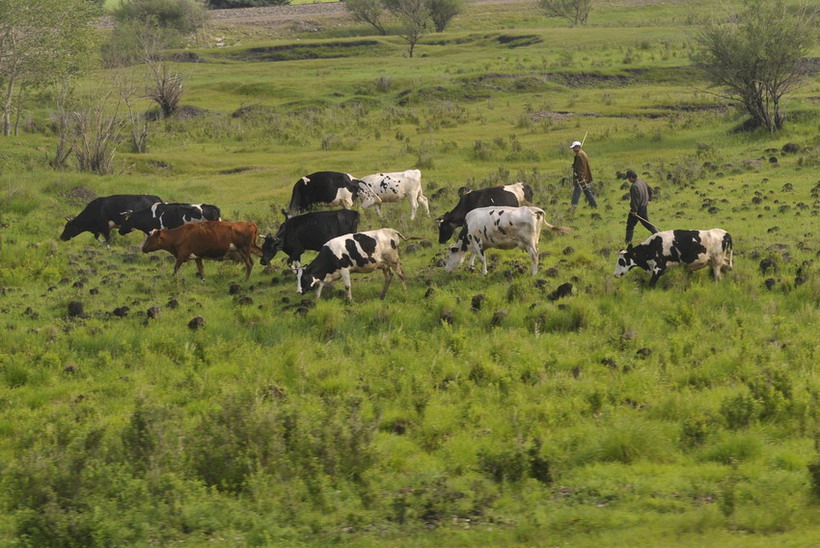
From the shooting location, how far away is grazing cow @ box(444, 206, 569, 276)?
17.8 meters

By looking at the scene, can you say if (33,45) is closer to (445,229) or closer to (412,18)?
(445,229)

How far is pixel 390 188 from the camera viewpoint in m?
24.8

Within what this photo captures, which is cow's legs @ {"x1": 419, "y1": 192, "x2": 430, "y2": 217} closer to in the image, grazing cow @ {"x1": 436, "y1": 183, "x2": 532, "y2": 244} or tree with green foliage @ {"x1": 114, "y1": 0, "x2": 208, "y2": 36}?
grazing cow @ {"x1": 436, "y1": 183, "x2": 532, "y2": 244}

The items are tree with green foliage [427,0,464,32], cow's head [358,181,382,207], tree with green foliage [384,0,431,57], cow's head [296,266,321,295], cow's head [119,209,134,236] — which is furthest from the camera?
tree with green foliage [427,0,464,32]

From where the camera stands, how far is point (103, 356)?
14609 millimetres

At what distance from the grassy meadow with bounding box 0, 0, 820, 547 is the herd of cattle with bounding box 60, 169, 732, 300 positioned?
0.47 metres

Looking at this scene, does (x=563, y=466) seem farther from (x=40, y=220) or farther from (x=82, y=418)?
(x=40, y=220)

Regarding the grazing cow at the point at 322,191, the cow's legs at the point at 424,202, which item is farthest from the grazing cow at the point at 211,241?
the cow's legs at the point at 424,202

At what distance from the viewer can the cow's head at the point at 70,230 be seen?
22359mm

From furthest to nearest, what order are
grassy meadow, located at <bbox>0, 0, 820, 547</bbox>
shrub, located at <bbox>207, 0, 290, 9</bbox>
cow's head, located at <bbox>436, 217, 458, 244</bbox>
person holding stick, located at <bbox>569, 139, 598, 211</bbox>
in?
1. shrub, located at <bbox>207, 0, 290, 9</bbox>
2. person holding stick, located at <bbox>569, 139, 598, 211</bbox>
3. cow's head, located at <bbox>436, 217, 458, 244</bbox>
4. grassy meadow, located at <bbox>0, 0, 820, 547</bbox>

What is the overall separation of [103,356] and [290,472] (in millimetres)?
5473

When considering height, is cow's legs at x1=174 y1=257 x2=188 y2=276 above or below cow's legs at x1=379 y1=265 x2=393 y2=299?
below

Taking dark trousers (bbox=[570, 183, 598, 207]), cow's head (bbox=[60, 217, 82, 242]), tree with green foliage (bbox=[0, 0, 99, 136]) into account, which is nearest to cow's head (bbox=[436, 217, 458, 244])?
dark trousers (bbox=[570, 183, 598, 207])

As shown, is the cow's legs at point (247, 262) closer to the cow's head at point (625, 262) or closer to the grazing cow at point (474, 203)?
the grazing cow at point (474, 203)
